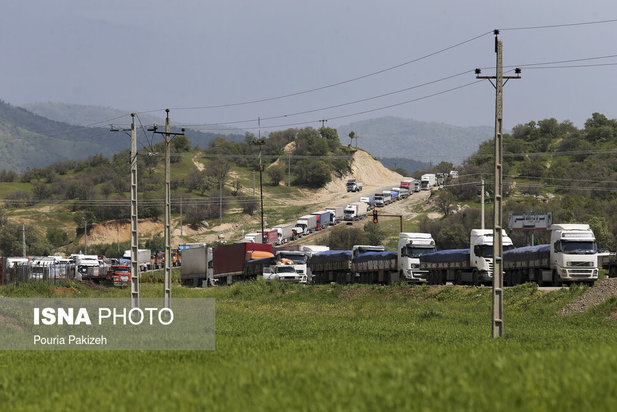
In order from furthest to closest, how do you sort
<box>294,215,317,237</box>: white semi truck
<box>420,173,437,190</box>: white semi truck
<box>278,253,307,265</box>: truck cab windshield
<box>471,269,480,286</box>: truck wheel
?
1. <box>420,173,437,190</box>: white semi truck
2. <box>294,215,317,237</box>: white semi truck
3. <box>278,253,307,265</box>: truck cab windshield
4. <box>471,269,480,286</box>: truck wheel

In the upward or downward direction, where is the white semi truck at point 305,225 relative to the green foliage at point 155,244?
upward

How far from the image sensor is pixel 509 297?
52.6m

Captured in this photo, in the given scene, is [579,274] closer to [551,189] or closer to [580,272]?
[580,272]

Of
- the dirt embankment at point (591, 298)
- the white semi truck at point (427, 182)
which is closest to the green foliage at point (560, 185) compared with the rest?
the white semi truck at point (427, 182)

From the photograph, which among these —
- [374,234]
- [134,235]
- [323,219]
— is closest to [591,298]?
[134,235]

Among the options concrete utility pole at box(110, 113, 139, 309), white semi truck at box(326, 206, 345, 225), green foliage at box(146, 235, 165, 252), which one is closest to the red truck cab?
concrete utility pole at box(110, 113, 139, 309)

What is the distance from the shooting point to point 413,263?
6938 centimetres

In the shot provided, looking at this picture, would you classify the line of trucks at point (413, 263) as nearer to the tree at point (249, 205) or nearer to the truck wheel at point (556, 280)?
the truck wheel at point (556, 280)

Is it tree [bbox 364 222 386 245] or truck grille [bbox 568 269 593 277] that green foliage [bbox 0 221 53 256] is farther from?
truck grille [bbox 568 269 593 277]

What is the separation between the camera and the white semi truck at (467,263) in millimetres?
62750

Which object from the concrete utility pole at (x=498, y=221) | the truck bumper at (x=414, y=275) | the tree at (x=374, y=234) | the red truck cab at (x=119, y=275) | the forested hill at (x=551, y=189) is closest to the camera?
the concrete utility pole at (x=498, y=221)

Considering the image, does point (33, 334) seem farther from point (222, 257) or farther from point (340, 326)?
point (222, 257)

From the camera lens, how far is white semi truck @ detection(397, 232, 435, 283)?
69.4m

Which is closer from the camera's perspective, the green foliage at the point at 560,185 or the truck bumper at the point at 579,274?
the truck bumper at the point at 579,274
